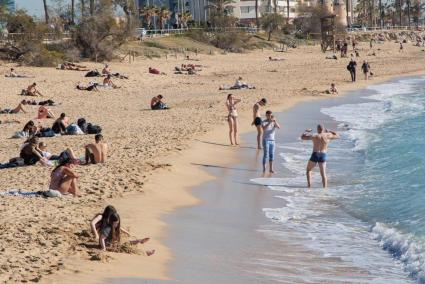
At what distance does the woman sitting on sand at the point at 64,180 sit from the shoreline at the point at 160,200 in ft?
2.24

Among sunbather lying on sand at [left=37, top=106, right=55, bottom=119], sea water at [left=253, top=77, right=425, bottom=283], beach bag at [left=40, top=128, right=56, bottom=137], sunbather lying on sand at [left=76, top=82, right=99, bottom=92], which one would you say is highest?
sunbather lying on sand at [left=76, top=82, right=99, bottom=92]

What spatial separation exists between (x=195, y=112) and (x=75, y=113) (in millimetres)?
4049

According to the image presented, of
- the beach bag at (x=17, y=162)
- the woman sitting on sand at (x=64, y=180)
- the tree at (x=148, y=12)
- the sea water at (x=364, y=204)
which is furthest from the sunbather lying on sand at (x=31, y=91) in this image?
the tree at (x=148, y=12)

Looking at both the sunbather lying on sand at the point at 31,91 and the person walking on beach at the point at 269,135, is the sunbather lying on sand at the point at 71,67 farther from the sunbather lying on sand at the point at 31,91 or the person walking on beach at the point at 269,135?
the person walking on beach at the point at 269,135

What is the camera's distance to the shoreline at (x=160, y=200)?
8.34 meters

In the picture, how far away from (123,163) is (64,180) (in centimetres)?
318

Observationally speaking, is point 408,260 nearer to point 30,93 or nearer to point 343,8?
point 30,93

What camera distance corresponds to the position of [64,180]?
39.5 feet

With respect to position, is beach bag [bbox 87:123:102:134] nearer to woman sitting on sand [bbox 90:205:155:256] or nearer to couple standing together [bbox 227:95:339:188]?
couple standing together [bbox 227:95:339:188]

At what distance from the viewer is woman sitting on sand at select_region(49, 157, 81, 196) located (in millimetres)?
11977

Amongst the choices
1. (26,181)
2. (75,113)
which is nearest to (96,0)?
(75,113)

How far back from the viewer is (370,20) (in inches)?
5285

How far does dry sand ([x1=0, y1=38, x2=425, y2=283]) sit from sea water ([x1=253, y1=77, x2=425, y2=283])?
5.95 feet

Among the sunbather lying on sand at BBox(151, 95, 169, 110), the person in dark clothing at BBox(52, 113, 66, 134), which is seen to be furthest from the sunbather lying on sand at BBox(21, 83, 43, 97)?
the person in dark clothing at BBox(52, 113, 66, 134)
